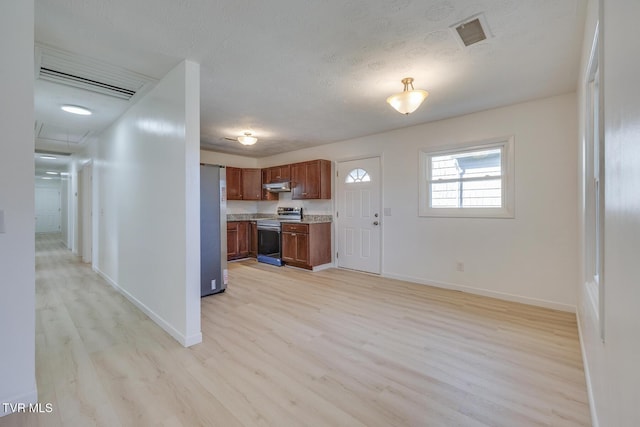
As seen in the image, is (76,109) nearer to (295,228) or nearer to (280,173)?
(280,173)

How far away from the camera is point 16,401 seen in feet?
5.58

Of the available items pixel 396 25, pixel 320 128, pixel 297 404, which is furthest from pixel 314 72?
pixel 297 404

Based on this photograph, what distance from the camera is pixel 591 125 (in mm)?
2008

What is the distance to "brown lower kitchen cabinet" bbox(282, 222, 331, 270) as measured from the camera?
5.32 m

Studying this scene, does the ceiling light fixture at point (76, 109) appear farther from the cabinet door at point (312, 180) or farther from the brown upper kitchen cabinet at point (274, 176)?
the cabinet door at point (312, 180)

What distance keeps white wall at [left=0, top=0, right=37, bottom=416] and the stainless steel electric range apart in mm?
4197

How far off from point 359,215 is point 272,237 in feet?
6.68

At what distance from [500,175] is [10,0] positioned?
4761 mm

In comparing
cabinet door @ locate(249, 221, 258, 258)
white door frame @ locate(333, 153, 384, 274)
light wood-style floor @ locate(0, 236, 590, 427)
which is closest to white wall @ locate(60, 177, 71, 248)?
cabinet door @ locate(249, 221, 258, 258)

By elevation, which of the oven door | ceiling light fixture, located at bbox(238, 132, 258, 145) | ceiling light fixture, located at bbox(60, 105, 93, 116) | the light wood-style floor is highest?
ceiling light fixture, located at bbox(60, 105, 93, 116)

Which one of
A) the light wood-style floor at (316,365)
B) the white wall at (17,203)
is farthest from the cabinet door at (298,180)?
the white wall at (17,203)

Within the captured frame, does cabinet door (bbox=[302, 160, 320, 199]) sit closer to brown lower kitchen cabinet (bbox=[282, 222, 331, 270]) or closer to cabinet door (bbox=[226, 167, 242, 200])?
brown lower kitchen cabinet (bbox=[282, 222, 331, 270])

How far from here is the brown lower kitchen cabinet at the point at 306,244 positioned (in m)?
5.32

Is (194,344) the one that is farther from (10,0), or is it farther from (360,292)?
(10,0)
